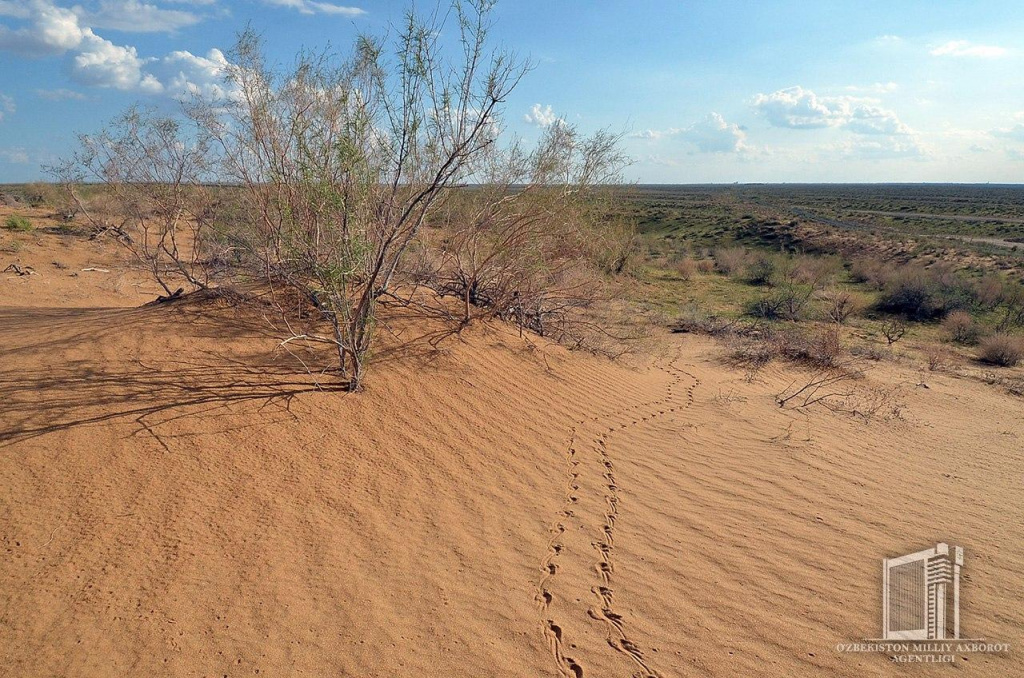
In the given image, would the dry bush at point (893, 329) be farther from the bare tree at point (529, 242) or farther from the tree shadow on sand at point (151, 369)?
the tree shadow on sand at point (151, 369)

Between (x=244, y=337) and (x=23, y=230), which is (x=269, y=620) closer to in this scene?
(x=244, y=337)

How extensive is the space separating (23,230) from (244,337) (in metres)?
14.1

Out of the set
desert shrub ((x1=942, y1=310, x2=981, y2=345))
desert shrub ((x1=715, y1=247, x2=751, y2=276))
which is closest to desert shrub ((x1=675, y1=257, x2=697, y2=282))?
desert shrub ((x1=715, y1=247, x2=751, y2=276))

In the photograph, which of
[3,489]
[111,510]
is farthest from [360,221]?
[3,489]

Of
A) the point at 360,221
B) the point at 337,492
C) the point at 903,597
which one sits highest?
the point at 360,221

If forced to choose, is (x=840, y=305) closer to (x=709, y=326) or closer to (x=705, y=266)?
(x=709, y=326)

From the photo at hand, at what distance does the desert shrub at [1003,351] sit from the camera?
34.0 feet

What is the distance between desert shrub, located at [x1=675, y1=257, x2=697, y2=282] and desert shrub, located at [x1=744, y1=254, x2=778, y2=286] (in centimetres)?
178

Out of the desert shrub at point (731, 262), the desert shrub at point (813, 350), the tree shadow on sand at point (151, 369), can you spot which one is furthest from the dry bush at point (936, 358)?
the desert shrub at point (731, 262)

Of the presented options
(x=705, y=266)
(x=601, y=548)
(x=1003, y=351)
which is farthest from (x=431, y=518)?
(x=705, y=266)

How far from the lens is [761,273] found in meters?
18.8

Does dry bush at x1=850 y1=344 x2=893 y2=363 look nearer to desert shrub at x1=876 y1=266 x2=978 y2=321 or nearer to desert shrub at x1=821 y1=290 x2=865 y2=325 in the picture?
desert shrub at x1=821 y1=290 x2=865 y2=325

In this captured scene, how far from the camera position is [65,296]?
9219 mm

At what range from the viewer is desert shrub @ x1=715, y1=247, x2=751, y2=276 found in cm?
2047
